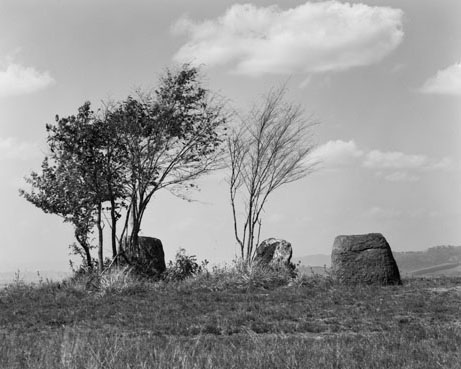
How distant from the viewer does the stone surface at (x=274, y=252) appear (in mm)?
18755

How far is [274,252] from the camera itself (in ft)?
62.5

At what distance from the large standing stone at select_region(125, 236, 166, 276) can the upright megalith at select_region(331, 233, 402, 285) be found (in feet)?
17.2

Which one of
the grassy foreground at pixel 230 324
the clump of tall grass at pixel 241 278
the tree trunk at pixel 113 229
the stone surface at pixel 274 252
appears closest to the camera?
the grassy foreground at pixel 230 324

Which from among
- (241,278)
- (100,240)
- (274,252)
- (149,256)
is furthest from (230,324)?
(274,252)

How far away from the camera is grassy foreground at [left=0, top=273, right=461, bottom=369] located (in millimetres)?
6617

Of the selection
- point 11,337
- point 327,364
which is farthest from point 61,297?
point 327,364

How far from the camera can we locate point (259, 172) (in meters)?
18.9

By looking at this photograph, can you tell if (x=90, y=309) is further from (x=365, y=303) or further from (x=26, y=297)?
(x=365, y=303)

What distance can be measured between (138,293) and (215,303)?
9.13ft

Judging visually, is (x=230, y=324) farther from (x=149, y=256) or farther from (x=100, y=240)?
(x=100, y=240)

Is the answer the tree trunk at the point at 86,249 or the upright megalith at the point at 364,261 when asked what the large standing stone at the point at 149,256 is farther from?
the upright megalith at the point at 364,261

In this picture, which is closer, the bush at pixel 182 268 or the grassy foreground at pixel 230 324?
the grassy foreground at pixel 230 324

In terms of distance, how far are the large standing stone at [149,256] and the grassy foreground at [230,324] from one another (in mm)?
2165

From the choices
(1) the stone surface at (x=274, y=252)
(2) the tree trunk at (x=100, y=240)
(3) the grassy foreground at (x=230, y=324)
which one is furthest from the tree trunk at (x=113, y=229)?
(1) the stone surface at (x=274, y=252)
